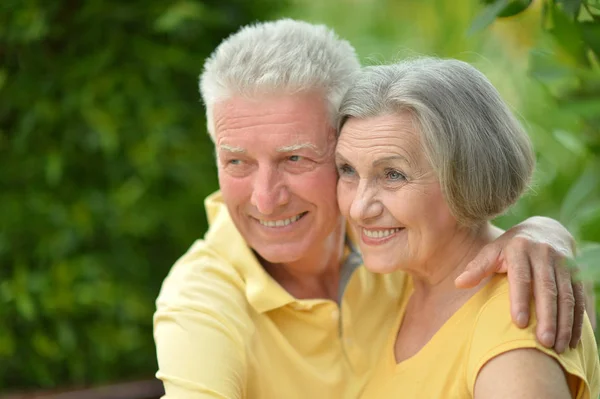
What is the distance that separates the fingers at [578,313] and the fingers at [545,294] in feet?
0.19

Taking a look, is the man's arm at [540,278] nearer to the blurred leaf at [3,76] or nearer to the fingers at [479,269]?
the fingers at [479,269]

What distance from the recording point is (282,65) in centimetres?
237

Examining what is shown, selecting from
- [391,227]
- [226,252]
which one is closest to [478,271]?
[391,227]

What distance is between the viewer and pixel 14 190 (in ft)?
13.8

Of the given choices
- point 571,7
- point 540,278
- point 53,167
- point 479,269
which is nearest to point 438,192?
point 479,269

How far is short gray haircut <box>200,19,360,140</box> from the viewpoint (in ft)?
7.80

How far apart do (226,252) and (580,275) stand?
1.60m

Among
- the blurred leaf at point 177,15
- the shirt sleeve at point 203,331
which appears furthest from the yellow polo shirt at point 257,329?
the blurred leaf at point 177,15

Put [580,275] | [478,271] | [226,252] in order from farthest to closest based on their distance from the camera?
[226,252] → [478,271] → [580,275]

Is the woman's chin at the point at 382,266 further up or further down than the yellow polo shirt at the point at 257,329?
further up

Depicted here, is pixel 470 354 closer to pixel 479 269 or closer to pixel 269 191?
pixel 479 269

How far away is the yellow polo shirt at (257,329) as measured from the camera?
2.25m

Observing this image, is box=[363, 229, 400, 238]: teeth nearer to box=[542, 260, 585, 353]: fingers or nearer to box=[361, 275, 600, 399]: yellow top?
box=[361, 275, 600, 399]: yellow top

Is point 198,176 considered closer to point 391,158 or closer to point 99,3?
point 99,3
